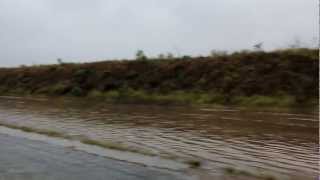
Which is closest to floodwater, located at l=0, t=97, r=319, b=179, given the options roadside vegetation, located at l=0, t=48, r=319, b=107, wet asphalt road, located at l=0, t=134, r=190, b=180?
wet asphalt road, located at l=0, t=134, r=190, b=180

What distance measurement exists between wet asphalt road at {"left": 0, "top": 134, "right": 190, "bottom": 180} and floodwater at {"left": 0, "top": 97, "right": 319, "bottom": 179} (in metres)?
1.20

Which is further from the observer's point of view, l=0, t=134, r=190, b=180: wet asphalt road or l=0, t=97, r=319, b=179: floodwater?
l=0, t=97, r=319, b=179: floodwater

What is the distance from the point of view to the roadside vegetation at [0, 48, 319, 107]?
83.6 feet

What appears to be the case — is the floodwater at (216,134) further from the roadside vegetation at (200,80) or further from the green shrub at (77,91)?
the green shrub at (77,91)

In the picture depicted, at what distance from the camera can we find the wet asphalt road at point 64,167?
8391 millimetres

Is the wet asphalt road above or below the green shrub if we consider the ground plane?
above

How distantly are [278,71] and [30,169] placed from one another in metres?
19.8

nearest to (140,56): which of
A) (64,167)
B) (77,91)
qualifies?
(77,91)

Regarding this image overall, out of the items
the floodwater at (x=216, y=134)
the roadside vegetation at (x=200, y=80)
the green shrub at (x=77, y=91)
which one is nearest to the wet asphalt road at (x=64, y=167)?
the floodwater at (x=216, y=134)

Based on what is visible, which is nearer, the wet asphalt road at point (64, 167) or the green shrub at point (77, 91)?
the wet asphalt road at point (64, 167)

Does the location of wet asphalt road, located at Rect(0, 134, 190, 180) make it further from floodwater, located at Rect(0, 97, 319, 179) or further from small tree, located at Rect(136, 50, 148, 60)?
small tree, located at Rect(136, 50, 148, 60)

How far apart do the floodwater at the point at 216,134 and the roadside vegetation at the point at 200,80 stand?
14.4 feet

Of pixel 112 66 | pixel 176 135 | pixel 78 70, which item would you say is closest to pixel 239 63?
pixel 112 66

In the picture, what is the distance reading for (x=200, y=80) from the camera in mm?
29484
